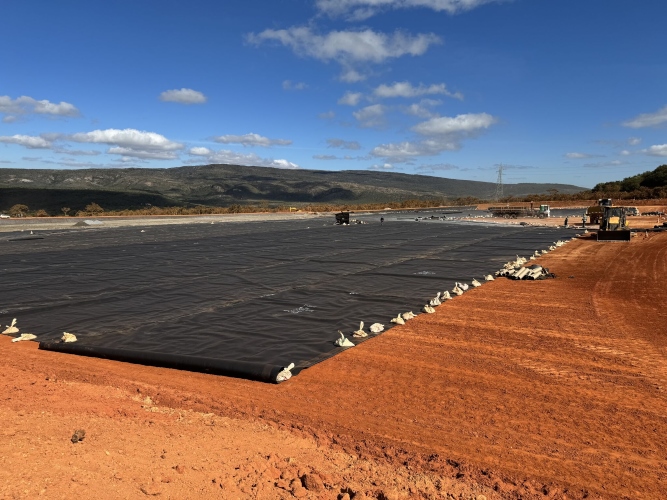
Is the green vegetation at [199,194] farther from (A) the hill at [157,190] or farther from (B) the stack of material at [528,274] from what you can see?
(B) the stack of material at [528,274]

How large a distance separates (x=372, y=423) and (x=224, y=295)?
718 centimetres

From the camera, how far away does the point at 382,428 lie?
4.57 m

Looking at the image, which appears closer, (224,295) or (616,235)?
(224,295)

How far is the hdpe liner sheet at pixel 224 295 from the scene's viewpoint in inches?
281

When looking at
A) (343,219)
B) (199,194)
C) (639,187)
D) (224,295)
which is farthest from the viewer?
(199,194)

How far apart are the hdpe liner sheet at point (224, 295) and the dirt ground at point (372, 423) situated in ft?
2.13

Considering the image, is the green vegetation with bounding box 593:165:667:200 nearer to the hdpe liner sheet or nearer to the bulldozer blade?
the bulldozer blade

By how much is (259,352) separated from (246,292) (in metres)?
4.68

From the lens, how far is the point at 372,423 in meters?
4.69

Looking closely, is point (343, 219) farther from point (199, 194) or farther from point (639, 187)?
point (199, 194)

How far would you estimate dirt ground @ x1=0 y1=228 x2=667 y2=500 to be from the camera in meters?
3.52

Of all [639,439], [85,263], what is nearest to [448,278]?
[639,439]

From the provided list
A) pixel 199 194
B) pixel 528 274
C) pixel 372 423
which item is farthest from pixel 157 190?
pixel 372 423

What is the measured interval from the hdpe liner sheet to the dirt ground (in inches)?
25.6
